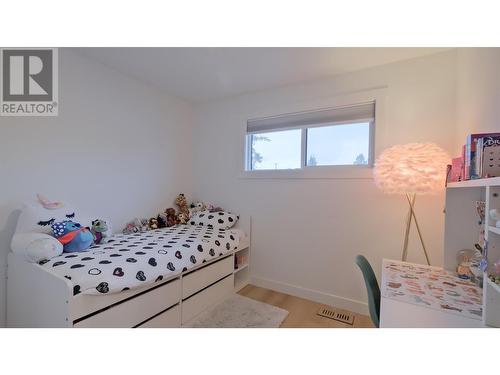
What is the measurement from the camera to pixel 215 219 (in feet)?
8.12

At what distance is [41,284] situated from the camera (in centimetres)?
119

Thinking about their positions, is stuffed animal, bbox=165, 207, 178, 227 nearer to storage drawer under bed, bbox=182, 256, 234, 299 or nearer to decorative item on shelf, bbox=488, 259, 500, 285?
storage drawer under bed, bbox=182, 256, 234, 299

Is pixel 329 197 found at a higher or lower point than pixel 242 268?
higher

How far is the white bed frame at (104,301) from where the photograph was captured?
3.52ft

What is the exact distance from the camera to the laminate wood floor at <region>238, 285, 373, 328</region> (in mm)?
1755

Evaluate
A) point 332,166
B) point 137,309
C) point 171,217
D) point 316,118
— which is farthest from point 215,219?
point 316,118

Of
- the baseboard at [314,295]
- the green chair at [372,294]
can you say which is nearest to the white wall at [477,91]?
the green chair at [372,294]

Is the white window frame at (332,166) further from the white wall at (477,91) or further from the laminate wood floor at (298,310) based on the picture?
the laminate wood floor at (298,310)

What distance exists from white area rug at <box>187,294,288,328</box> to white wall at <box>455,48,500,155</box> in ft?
6.68

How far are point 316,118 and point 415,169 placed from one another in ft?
3.58

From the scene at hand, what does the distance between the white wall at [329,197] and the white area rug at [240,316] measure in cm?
44

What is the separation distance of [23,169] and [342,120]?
2842mm

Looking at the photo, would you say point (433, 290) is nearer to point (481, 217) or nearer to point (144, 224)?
point (481, 217)

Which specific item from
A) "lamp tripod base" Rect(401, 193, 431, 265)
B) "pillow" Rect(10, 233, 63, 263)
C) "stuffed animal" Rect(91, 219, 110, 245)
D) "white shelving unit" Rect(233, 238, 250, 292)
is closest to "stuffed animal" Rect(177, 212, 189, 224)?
"white shelving unit" Rect(233, 238, 250, 292)
